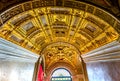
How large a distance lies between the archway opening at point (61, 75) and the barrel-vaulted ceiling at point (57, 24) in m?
7.88

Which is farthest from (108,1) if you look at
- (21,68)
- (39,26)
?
(21,68)

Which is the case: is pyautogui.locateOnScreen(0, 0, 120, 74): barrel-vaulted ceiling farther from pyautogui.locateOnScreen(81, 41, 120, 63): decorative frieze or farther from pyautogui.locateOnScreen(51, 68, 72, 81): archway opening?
pyautogui.locateOnScreen(51, 68, 72, 81): archway opening

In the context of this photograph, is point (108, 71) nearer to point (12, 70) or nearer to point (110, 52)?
point (110, 52)

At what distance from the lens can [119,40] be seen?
4719 mm

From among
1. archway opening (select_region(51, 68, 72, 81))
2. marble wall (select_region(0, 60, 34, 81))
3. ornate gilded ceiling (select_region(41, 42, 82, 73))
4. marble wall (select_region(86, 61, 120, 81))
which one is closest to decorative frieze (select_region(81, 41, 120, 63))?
marble wall (select_region(86, 61, 120, 81))

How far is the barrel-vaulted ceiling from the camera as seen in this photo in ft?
15.3

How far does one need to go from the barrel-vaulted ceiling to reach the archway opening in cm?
788

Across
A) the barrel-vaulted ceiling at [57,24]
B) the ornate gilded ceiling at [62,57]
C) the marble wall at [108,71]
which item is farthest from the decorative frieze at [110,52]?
the ornate gilded ceiling at [62,57]

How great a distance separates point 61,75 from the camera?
1667 centimetres

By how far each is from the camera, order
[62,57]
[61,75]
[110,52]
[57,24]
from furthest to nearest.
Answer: [61,75], [62,57], [57,24], [110,52]

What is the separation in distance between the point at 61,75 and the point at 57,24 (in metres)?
10.9

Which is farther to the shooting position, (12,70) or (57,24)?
(57,24)

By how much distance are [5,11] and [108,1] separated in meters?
3.07

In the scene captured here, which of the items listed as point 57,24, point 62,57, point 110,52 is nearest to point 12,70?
point 57,24
